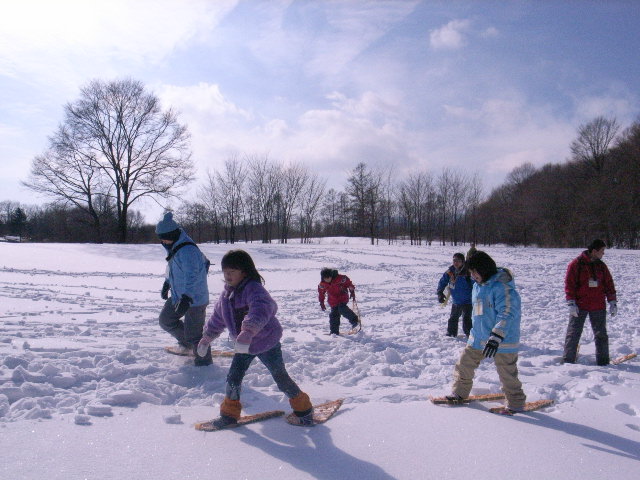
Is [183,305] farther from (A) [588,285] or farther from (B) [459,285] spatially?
(A) [588,285]

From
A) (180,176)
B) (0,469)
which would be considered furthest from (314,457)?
(180,176)

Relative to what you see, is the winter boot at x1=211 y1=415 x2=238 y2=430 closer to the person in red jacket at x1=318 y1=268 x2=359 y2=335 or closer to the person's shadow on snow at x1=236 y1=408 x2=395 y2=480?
the person's shadow on snow at x1=236 y1=408 x2=395 y2=480

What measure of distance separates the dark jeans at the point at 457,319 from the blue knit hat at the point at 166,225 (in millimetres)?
4688

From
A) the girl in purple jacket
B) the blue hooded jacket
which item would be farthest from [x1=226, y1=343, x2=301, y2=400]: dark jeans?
the blue hooded jacket

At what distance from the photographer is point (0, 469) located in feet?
8.34

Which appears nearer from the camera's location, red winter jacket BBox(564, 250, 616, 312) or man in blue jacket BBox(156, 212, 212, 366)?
man in blue jacket BBox(156, 212, 212, 366)

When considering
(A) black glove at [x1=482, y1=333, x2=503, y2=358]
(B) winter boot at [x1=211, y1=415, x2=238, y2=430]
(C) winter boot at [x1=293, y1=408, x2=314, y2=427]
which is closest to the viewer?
(B) winter boot at [x1=211, y1=415, x2=238, y2=430]

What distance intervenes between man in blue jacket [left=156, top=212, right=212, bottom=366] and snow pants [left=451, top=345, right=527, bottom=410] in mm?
2727

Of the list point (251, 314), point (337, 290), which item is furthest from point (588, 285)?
point (251, 314)

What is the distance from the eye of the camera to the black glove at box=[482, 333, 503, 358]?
3566mm

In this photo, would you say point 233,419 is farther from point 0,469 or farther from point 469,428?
point 469,428

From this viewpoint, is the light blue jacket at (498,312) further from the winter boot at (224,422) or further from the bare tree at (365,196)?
the bare tree at (365,196)

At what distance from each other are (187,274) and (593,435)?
4035 mm

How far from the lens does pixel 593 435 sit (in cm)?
327
